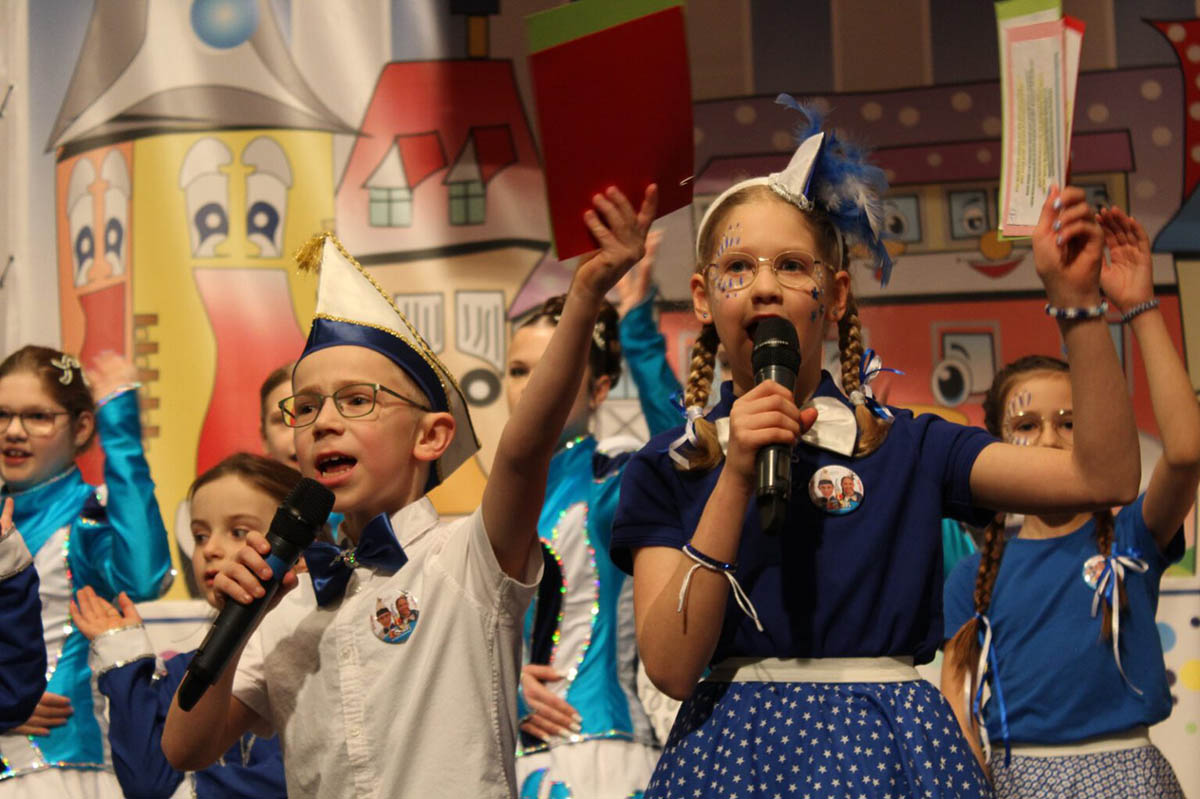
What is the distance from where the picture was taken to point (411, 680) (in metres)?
1.65

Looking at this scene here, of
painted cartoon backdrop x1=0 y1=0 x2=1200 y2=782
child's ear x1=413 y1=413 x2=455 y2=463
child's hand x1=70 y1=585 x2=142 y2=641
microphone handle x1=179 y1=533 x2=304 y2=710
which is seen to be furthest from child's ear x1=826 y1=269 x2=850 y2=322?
painted cartoon backdrop x1=0 y1=0 x2=1200 y2=782

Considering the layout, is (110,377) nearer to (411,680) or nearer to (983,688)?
(411,680)

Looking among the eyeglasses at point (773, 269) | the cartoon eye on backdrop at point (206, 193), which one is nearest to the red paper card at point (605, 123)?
the eyeglasses at point (773, 269)

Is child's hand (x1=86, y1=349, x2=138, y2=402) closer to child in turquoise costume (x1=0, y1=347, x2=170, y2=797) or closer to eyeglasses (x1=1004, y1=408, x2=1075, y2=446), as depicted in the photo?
child in turquoise costume (x1=0, y1=347, x2=170, y2=797)

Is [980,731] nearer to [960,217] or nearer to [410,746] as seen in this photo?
[410,746]

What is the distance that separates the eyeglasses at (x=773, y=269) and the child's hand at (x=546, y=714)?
159 centimetres

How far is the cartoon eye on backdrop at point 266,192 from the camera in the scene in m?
3.98

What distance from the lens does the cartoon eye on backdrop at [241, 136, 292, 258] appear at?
3.98m

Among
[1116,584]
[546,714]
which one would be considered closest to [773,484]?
[1116,584]

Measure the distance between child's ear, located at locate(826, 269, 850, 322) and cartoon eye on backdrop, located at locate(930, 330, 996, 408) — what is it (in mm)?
2221

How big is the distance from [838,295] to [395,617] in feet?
2.32

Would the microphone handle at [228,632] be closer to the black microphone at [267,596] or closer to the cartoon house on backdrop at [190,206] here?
the black microphone at [267,596]

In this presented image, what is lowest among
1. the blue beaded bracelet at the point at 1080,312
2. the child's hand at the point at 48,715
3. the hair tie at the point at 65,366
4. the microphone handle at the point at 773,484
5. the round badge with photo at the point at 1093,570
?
the child's hand at the point at 48,715

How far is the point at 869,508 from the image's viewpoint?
4.68ft
